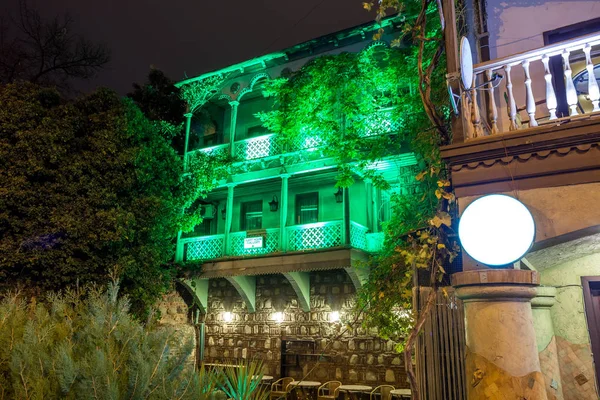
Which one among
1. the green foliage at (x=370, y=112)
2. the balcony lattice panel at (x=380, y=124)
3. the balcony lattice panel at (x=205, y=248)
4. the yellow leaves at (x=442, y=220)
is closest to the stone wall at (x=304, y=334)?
the balcony lattice panel at (x=205, y=248)

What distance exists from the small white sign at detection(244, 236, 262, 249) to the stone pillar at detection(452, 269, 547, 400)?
1022 centimetres

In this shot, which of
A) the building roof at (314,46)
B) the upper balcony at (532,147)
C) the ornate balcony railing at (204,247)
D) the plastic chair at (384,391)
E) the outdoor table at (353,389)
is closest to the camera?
the upper balcony at (532,147)

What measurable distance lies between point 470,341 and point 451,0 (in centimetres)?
350

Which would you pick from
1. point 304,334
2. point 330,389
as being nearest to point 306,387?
point 330,389

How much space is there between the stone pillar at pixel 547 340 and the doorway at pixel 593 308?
0.37 metres

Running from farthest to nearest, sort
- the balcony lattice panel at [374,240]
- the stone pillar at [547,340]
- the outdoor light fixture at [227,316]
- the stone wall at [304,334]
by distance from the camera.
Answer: the outdoor light fixture at [227,316] → the balcony lattice panel at [374,240] → the stone wall at [304,334] → the stone pillar at [547,340]

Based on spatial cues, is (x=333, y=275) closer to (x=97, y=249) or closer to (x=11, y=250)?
(x=97, y=249)

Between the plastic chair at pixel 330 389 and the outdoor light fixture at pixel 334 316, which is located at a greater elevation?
the outdoor light fixture at pixel 334 316

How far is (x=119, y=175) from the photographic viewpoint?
488 inches

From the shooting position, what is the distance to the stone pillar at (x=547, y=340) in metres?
5.56

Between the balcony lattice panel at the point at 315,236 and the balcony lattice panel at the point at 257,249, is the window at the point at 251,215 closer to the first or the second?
the balcony lattice panel at the point at 257,249

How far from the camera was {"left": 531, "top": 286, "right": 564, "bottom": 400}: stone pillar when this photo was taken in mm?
5562

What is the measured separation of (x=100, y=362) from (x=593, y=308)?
5.70 metres

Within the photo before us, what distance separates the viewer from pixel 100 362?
3.31 metres
